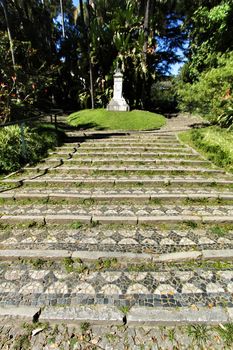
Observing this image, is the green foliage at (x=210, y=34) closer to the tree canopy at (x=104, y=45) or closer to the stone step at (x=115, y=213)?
the tree canopy at (x=104, y=45)

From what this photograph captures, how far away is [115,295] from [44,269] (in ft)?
3.59

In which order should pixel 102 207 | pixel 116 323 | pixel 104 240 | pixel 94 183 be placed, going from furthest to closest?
pixel 94 183 < pixel 102 207 < pixel 104 240 < pixel 116 323

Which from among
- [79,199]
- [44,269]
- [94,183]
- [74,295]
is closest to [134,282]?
[74,295]

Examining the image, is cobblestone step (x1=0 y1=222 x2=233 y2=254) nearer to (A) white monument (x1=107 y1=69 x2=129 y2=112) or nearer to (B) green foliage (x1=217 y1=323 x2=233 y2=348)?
(B) green foliage (x1=217 y1=323 x2=233 y2=348)

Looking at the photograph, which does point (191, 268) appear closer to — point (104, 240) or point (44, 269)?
point (104, 240)

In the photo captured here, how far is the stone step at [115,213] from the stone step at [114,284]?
99 centimetres

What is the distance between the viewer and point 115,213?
432 cm

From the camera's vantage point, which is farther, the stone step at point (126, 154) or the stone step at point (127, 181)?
the stone step at point (126, 154)

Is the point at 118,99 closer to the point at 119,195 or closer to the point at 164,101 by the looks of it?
the point at 164,101

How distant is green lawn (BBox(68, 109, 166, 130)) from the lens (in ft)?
40.6

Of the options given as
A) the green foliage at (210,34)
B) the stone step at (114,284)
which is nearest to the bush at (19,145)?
the stone step at (114,284)

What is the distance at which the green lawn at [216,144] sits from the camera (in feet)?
22.1

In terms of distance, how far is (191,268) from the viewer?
10.0 ft

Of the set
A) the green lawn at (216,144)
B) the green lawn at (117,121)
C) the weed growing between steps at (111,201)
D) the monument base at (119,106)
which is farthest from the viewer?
the monument base at (119,106)
